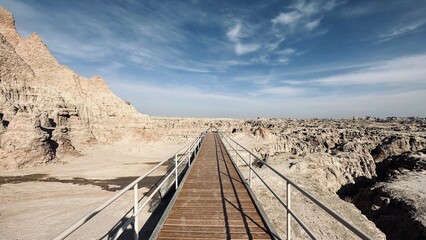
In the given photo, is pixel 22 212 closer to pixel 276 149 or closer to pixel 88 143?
pixel 88 143

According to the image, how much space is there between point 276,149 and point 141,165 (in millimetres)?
16556

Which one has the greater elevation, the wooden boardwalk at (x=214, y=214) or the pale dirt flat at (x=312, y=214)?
the wooden boardwalk at (x=214, y=214)

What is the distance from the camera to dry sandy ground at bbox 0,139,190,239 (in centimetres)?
1013

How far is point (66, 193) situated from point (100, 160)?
11465 mm

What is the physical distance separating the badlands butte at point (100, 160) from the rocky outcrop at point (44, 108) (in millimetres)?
101

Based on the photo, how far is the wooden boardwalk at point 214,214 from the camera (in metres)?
5.38

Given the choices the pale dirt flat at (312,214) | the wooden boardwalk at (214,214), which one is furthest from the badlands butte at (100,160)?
the wooden boardwalk at (214,214)

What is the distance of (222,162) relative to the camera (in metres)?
14.8

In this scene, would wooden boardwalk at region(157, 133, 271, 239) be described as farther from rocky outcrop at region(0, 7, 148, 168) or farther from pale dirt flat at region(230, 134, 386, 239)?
rocky outcrop at region(0, 7, 148, 168)

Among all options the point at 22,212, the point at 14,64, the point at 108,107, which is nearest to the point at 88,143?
the point at 108,107

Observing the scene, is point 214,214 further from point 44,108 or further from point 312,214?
point 44,108

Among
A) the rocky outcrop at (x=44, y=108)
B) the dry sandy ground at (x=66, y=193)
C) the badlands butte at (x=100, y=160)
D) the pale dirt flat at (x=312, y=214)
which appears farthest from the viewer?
the rocky outcrop at (x=44, y=108)

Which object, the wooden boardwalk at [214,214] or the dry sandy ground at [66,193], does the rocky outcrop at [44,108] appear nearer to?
the dry sandy ground at [66,193]

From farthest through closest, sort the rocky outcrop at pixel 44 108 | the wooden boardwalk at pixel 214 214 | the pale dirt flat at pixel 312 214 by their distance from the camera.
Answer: the rocky outcrop at pixel 44 108
the pale dirt flat at pixel 312 214
the wooden boardwalk at pixel 214 214
